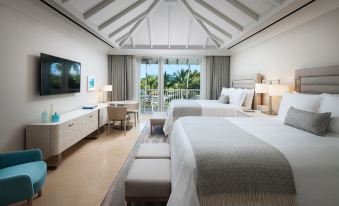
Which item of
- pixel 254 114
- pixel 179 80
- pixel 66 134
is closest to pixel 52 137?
pixel 66 134

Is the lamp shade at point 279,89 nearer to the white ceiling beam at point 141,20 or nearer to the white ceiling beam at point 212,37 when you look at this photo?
the white ceiling beam at point 212,37

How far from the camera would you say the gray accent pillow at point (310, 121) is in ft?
7.34

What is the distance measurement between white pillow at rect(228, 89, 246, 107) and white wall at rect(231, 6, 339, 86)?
67cm

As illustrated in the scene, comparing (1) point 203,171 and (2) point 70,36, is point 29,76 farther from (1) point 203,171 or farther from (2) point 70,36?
(1) point 203,171

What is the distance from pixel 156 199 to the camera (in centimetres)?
199

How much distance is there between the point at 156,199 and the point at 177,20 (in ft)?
16.3

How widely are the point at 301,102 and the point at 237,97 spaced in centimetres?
250

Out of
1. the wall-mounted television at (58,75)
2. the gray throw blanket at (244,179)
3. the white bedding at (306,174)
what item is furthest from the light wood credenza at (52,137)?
the gray throw blanket at (244,179)

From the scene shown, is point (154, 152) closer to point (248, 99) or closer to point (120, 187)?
point (120, 187)

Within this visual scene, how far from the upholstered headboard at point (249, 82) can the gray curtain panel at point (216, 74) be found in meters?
0.60

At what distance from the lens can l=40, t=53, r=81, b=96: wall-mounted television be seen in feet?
11.2

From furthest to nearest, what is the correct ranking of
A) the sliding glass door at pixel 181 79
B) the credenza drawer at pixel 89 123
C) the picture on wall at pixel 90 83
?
the sliding glass door at pixel 181 79 < the picture on wall at pixel 90 83 < the credenza drawer at pixel 89 123

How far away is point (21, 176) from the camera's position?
1784 millimetres

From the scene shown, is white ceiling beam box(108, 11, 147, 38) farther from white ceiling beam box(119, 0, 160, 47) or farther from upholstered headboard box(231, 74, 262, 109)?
upholstered headboard box(231, 74, 262, 109)
